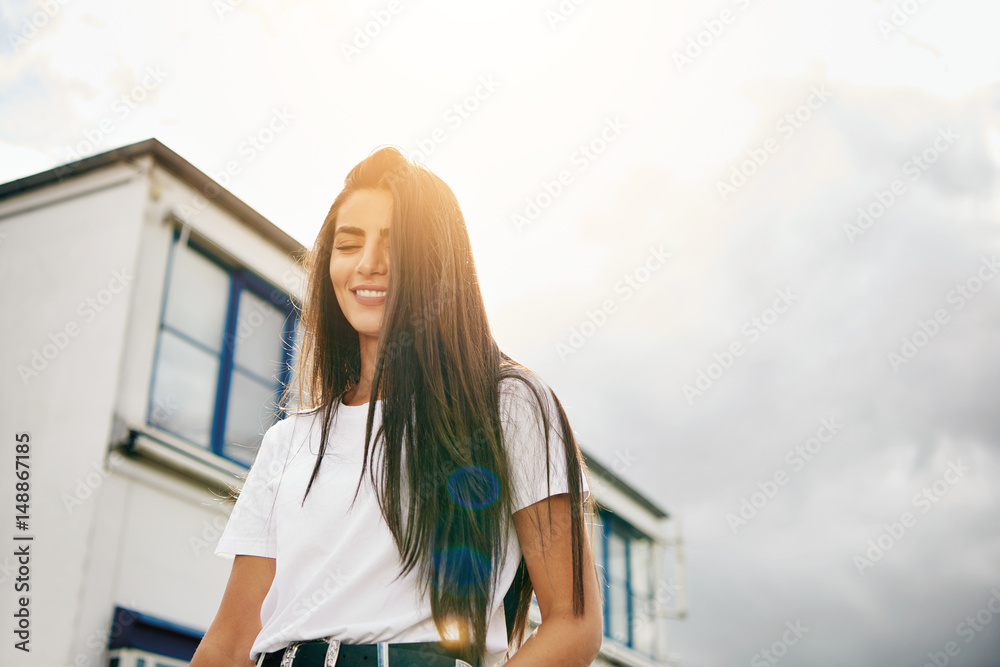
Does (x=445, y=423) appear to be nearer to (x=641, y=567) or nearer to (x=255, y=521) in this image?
(x=255, y=521)

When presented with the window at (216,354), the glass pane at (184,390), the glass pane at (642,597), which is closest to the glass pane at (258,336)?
the window at (216,354)

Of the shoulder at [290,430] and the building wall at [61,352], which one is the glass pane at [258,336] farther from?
the shoulder at [290,430]

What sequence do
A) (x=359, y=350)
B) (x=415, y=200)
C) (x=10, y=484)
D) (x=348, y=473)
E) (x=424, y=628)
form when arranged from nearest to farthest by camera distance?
(x=424, y=628), (x=348, y=473), (x=415, y=200), (x=359, y=350), (x=10, y=484)

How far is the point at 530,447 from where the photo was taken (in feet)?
5.58

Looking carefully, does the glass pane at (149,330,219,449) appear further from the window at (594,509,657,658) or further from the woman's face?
the window at (594,509,657,658)

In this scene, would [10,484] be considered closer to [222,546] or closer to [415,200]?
[222,546]

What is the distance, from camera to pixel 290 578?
1802 millimetres

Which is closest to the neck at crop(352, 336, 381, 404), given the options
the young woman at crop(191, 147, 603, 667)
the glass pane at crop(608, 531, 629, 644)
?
the young woman at crop(191, 147, 603, 667)

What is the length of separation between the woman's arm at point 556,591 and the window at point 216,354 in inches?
221

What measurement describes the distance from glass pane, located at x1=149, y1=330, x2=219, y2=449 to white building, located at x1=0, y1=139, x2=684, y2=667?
0.5 inches

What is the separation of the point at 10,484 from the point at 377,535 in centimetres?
592

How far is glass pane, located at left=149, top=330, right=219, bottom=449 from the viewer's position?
690cm

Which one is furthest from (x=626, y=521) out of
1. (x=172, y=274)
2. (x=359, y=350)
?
(x=359, y=350)

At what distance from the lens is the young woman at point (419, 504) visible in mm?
1602
